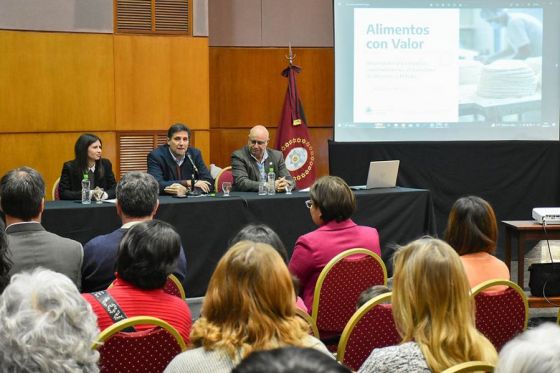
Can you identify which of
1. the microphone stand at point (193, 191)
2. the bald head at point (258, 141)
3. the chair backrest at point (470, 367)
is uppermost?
the bald head at point (258, 141)

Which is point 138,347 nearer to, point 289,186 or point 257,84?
point 289,186

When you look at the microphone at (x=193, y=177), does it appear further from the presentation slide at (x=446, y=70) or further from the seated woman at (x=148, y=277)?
the seated woman at (x=148, y=277)

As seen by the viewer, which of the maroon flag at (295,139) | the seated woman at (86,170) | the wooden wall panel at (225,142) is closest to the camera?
the seated woman at (86,170)

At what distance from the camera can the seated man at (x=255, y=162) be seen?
603 centimetres

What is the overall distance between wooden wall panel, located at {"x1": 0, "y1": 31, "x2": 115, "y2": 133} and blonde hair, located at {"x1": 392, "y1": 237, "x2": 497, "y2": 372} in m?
5.32

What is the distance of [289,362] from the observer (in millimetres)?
893

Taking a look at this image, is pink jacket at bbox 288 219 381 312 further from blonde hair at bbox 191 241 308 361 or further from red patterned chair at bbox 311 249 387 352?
blonde hair at bbox 191 241 308 361

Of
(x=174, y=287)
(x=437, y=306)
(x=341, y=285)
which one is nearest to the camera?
(x=437, y=306)

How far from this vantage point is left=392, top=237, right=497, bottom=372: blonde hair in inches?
78.2

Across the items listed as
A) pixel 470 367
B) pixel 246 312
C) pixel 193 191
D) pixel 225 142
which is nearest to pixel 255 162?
pixel 193 191

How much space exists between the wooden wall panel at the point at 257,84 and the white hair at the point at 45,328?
6.36m

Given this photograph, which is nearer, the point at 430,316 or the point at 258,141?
the point at 430,316

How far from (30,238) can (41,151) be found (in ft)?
12.7

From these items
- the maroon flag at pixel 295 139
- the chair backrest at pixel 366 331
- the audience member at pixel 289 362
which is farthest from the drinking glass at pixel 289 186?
the audience member at pixel 289 362
